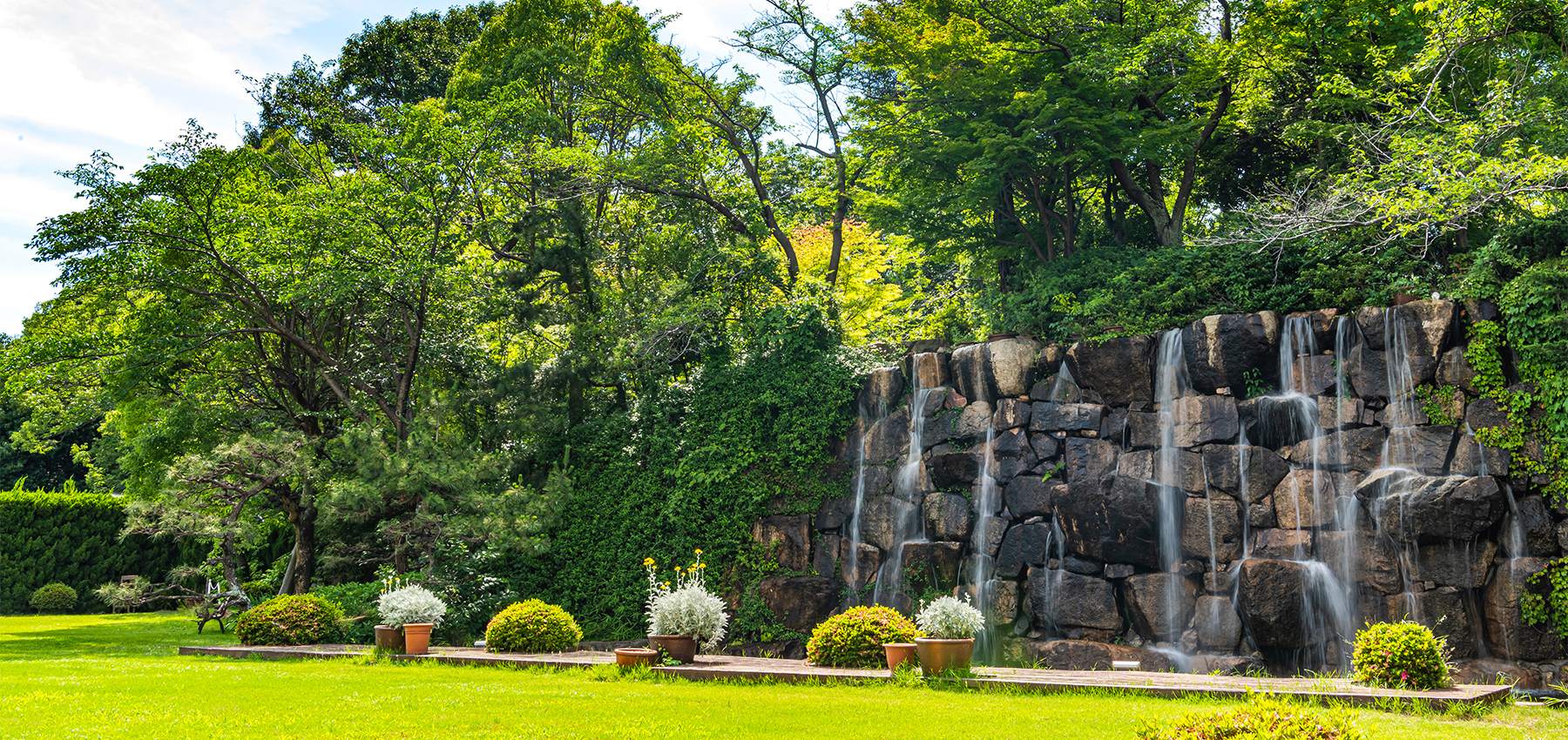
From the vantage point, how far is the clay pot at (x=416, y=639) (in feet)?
50.1

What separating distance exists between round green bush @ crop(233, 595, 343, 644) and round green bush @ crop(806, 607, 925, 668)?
10.2 m

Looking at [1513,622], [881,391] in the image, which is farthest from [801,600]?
[1513,622]

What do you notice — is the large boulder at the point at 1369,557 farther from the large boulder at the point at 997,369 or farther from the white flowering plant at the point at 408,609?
the white flowering plant at the point at 408,609

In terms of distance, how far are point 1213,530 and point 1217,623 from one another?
1533 millimetres

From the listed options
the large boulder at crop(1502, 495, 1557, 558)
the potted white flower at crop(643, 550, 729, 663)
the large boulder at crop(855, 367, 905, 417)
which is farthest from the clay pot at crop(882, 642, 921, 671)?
the large boulder at crop(1502, 495, 1557, 558)

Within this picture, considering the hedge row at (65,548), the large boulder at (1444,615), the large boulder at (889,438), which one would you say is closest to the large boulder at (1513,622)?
the large boulder at (1444,615)

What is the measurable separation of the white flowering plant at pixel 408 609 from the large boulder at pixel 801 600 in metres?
6.27

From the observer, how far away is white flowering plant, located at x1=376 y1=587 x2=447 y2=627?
51.7 ft

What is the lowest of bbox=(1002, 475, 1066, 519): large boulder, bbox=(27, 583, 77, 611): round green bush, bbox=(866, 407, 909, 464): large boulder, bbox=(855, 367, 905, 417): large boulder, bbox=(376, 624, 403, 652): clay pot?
bbox=(27, 583, 77, 611): round green bush

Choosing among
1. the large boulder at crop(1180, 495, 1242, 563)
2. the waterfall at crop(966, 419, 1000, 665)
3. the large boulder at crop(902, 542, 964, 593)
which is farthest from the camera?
the large boulder at crop(902, 542, 964, 593)

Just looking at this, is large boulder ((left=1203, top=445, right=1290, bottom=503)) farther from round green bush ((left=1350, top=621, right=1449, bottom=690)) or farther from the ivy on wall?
the ivy on wall

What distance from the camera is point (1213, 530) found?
15242 millimetres

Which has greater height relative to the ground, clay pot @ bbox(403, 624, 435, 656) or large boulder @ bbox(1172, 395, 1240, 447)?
large boulder @ bbox(1172, 395, 1240, 447)

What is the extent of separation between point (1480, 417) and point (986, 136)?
409 inches
